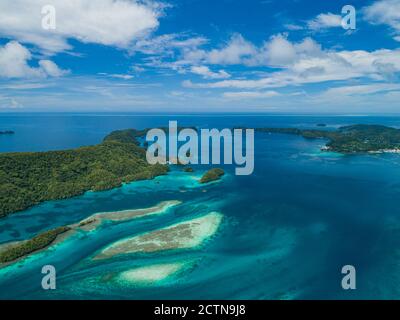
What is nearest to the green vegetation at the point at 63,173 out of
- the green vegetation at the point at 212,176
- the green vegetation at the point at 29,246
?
the green vegetation at the point at 212,176

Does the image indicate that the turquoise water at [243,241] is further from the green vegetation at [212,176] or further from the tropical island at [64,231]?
the green vegetation at [212,176]

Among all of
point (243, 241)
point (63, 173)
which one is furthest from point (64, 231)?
point (63, 173)

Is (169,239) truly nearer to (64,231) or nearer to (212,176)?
(64,231)

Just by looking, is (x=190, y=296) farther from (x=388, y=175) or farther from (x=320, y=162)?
(x=320, y=162)

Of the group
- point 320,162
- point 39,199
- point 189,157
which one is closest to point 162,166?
point 189,157

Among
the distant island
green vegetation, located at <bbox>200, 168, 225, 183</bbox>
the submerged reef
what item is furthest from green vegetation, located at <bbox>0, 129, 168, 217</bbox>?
the distant island

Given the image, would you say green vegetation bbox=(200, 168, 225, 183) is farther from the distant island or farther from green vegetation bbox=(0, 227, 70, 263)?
the distant island
